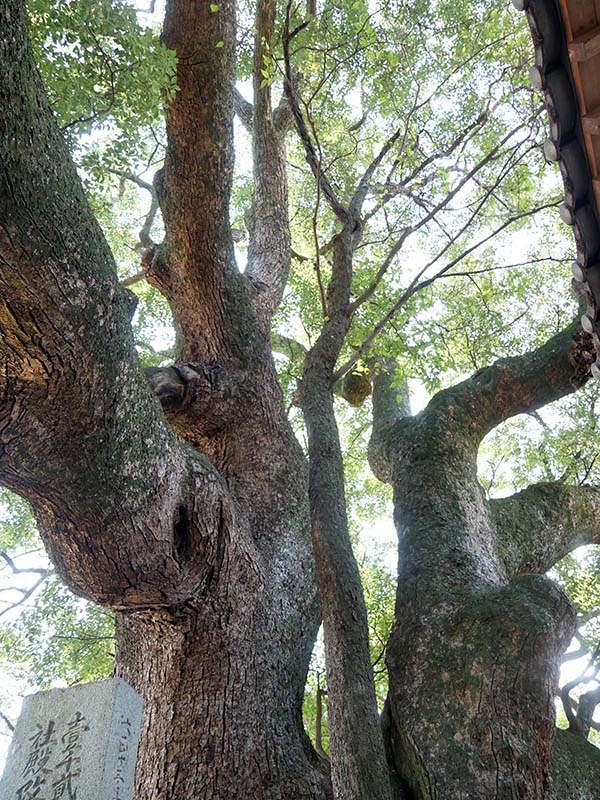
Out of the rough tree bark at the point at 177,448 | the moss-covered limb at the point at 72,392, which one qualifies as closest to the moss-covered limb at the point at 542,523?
the rough tree bark at the point at 177,448

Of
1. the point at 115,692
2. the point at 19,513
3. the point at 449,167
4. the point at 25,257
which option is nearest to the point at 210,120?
the point at 25,257

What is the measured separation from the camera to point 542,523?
16.2 feet

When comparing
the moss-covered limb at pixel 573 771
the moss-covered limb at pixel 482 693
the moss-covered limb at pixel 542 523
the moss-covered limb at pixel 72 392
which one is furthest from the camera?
the moss-covered limb at pixel 542 523

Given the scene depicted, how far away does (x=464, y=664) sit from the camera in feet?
9.81

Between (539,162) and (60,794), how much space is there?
692 centimetres

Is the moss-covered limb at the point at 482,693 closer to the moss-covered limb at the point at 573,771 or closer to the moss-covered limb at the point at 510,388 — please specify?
the moss-covered limb at the point at 573,771

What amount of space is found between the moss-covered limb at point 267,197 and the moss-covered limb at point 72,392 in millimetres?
2468

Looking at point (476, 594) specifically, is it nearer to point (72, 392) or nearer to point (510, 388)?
point (510, 388)

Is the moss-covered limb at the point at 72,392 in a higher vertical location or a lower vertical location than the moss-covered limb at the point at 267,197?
lower

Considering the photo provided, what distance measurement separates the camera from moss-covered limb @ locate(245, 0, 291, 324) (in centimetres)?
502

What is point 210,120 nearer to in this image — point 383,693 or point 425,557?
point 425,557

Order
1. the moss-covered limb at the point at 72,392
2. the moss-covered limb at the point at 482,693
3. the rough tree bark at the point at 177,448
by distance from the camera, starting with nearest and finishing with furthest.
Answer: the moss-covered limb at the point at 72,392
the rough tree bark at the point at 177,448
the moss-covered limb at the point at 482,693

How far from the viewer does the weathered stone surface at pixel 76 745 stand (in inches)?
93.4

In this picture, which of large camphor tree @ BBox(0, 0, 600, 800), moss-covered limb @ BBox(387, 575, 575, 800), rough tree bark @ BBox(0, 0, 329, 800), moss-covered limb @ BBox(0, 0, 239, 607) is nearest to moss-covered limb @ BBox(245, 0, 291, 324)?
large camphor tree @ BBox(0, 0, 600, 800)
